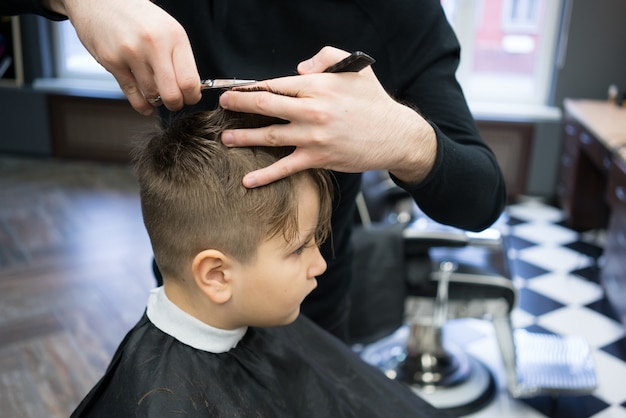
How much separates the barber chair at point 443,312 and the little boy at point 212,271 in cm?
107

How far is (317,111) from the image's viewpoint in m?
0.72

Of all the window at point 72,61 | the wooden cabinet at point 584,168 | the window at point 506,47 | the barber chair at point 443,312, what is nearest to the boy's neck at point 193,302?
the barber chair at point 443,312

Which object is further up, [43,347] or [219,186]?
[219,186]

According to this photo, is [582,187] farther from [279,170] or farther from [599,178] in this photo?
[279,170]

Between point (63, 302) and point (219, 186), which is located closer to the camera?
point (219, 186)

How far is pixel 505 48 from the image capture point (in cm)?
485

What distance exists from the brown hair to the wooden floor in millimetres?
1688

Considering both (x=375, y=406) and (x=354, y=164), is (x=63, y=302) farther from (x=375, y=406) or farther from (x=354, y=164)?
(x=354, y=164)

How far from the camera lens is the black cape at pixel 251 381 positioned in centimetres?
98

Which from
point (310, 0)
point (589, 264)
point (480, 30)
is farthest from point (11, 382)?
point (480, 30)

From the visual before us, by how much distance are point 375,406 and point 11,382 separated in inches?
71.8

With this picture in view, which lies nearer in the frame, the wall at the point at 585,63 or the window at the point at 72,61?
the wall at the point at 585,63

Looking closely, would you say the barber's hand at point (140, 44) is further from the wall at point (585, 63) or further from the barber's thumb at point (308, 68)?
the wall at point (585, 63)

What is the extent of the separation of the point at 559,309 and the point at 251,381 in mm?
2501
